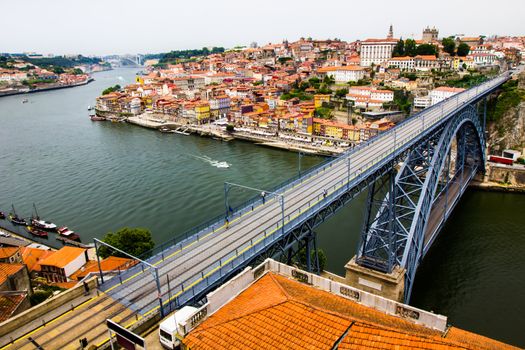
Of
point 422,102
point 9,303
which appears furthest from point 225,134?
point 9,303

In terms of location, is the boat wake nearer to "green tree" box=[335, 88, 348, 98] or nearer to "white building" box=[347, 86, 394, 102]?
"white building" box=[347, 86, 394, 102]

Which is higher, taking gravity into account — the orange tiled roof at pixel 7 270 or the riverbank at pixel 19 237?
the orange tiled roof at pixel 7 270

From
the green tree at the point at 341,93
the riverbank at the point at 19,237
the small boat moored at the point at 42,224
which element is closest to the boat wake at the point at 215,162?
the small boat moored at the point at 42,224

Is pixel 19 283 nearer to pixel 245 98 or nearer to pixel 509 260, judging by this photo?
pixel 509 260

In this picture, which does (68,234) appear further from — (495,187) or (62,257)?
(495,187)

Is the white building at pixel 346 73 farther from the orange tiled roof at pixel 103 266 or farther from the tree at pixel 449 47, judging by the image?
the orange tiled roof at pixel 103 266

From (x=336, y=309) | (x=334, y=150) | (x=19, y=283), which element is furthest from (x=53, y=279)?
(x=334, y=150)
